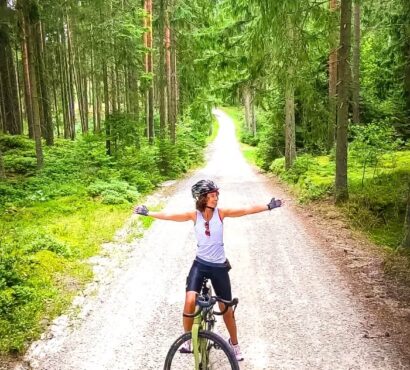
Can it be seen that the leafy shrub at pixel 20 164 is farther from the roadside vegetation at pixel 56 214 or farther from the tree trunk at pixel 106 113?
the tree trunk at pixel 106 113

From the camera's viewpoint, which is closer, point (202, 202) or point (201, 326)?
point (201, 326)

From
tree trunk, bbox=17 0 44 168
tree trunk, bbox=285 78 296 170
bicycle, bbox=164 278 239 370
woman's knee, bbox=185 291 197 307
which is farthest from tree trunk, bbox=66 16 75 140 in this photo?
bicycle, bbox=164 278 239 370

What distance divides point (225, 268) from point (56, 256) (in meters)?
5.24

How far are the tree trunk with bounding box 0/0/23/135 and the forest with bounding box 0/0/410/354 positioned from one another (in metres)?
0.09

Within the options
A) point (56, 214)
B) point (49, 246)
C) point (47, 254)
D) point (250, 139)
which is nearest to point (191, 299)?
point (47, 254)

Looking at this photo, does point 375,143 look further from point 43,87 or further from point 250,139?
point 250,139

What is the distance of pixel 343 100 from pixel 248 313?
7.90 meters

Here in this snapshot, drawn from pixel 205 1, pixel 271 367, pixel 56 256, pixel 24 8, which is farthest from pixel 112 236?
pixel 205 1

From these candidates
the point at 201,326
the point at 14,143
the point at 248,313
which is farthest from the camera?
the point at 14,143

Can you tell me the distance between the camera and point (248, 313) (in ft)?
22.2

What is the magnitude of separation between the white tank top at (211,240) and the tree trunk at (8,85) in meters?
19.2

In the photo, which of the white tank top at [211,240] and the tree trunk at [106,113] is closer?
the white tank top at [211,240]

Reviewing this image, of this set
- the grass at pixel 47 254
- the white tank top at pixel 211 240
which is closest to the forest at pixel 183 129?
the grass at pixel 47 254

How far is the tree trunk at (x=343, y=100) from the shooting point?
39.8 feet
